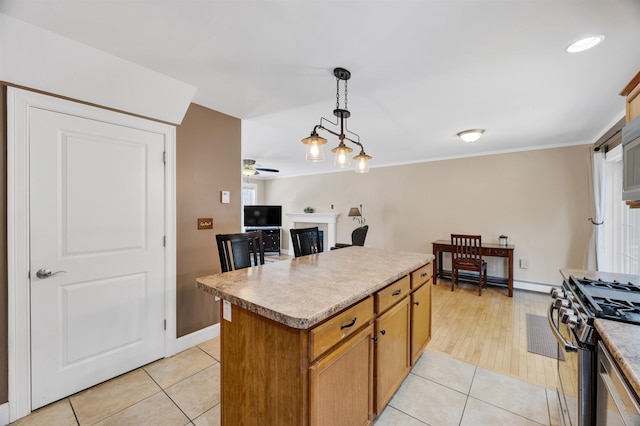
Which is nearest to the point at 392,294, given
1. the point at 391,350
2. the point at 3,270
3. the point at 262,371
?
the point at 391,350

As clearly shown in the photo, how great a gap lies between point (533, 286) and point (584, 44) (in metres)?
3.90

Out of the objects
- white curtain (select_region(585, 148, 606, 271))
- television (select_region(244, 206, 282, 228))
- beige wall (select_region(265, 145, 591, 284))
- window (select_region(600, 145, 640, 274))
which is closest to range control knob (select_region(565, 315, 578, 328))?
window (select_region(600, 145, 640, 274))

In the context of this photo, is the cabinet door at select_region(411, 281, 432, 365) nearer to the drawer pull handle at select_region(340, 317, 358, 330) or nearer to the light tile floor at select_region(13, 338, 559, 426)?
the light tile floor at select_region(13, 338, 559, 426)

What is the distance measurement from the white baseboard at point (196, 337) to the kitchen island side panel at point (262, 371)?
4.23 feet

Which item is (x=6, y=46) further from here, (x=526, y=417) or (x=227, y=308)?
(x=526, y=417)

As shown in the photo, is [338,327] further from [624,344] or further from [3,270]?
[3,270]

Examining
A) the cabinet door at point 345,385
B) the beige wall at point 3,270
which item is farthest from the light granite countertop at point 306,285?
the beige wall at point 3,270

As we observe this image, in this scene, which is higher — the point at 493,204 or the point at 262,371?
the point at 493,204

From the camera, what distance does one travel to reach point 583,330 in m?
1.08

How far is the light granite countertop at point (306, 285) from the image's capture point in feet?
3.62

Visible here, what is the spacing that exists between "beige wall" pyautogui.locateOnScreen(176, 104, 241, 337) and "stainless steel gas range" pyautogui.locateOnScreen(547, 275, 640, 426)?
267 cm

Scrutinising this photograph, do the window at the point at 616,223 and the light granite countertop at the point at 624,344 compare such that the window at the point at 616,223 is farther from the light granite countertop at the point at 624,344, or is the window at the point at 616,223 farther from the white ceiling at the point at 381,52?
the light granite countertop at the point at 624,344

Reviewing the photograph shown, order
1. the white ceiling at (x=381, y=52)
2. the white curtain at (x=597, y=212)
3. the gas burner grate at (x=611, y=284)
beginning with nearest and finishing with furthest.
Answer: the white ceiling at (x=381, y=52), the gas burner grate at (x=611, y=284), the white curtain at (x=597, y=212)

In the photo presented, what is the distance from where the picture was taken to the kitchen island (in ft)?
3.54
